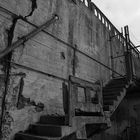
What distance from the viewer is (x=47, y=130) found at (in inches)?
135

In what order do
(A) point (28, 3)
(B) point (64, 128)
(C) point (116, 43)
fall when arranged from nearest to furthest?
(B) point (64, 128)
(A) point (28, 3)
(C) point (116, 43)

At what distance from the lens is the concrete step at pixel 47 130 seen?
319 cm

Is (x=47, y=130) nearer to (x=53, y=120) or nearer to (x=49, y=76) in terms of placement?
(x=53, y=120)

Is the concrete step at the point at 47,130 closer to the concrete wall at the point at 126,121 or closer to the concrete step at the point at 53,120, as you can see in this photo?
the concrete step at the point at 53,120

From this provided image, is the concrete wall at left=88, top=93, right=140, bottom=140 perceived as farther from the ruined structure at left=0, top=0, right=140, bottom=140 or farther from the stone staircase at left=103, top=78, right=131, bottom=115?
the stone staircase at left=103, top=78, right=131, bottom=115

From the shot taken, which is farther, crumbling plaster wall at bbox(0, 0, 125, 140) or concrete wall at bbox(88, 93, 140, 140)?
concrete wall at bbox(88, 93, 140, 140)

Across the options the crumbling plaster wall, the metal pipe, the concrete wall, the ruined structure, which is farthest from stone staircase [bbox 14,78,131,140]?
the concrete wall

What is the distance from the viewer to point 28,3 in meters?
4.79

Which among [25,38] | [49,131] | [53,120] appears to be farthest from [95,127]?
[25,38]

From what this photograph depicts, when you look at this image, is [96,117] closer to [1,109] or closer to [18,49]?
[1,109]

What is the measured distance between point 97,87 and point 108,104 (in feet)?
4.40

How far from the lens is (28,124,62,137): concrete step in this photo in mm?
3190

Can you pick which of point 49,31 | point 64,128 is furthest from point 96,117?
point 49,31

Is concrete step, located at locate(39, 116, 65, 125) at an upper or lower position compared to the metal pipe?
lower
